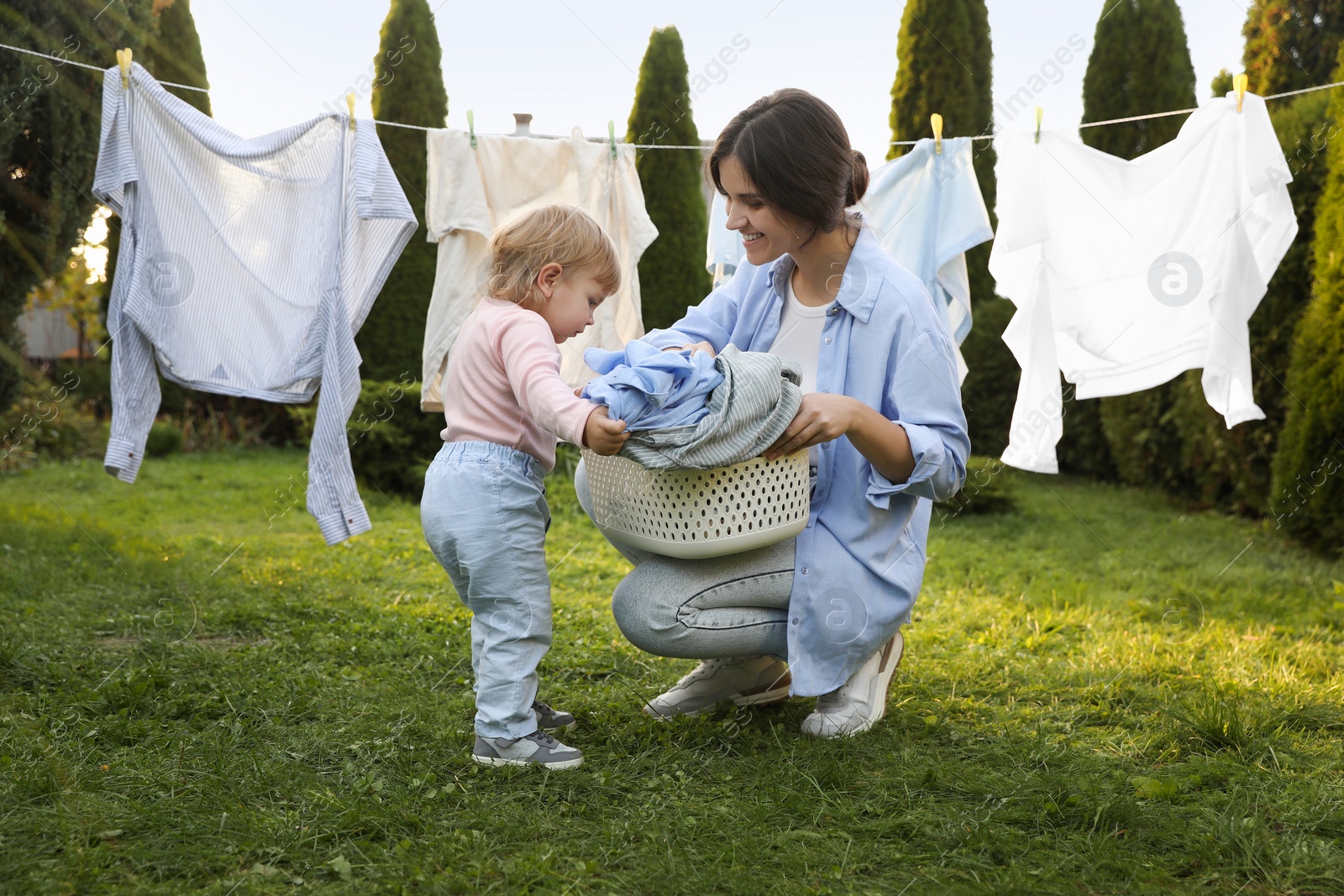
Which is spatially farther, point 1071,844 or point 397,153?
point 397,153

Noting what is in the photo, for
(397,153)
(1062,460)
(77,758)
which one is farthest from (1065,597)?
(397,153)

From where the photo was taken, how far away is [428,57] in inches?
298

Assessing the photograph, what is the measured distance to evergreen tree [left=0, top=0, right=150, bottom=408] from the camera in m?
3.85

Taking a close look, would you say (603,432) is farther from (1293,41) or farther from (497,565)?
(1293,41)

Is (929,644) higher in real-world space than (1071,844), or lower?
lower

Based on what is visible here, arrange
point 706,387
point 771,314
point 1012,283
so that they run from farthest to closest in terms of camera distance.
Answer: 1. point 1012,283
2. point 771,314
3. point 706,387

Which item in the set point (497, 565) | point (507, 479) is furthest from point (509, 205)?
point (497, 565)

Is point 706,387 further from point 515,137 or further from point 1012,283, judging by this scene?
point 515,137

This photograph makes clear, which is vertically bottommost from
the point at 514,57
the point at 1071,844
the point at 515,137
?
the point at 1071,844

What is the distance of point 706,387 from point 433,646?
64.1 inches

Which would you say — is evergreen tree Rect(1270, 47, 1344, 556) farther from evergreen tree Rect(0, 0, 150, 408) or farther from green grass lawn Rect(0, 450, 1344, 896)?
evergreen tree Rect(0, 0, 150, 408)

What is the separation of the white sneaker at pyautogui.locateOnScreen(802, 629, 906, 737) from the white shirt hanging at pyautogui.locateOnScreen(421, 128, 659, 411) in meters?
2.23

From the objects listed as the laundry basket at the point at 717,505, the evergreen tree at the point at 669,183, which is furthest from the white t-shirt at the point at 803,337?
the evergreen tree at the point at 669,183

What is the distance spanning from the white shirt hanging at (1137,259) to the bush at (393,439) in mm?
3837
